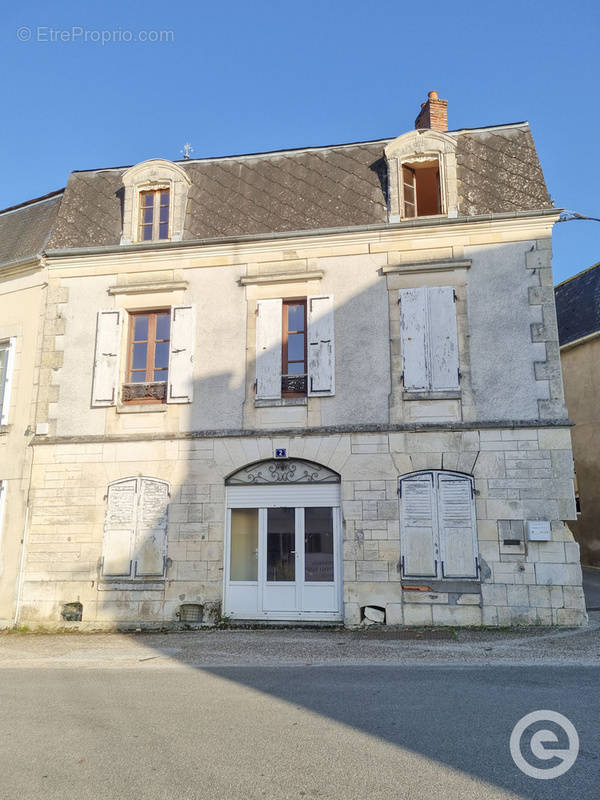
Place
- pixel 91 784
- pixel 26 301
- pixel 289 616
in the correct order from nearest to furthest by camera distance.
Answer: pixel 91 784, pixel 289 616, pixel 26 301

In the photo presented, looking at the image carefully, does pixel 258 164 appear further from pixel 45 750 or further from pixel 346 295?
pixel 45 750

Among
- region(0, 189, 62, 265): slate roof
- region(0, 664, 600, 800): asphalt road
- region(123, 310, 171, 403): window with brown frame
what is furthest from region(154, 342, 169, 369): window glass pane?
region(0, 664, 600, 800): asphalt road

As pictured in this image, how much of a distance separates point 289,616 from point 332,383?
3.65 metres

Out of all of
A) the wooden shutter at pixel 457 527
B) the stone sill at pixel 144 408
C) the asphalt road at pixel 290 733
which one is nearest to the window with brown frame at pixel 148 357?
the stone sill at pixel 144 408

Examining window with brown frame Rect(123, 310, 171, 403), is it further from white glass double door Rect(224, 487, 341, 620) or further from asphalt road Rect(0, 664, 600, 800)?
asphalt road Rect(0, 664, 600, 800)

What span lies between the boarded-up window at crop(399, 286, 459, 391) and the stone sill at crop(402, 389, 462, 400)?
0.22 ft

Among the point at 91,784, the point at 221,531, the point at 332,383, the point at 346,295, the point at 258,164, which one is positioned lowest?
the point at 91,784

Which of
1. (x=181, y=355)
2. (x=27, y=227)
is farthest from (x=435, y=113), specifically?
(x=27, y=227)

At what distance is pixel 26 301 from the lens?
11656 millimetres

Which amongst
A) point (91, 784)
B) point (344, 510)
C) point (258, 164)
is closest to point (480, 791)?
point (91, 784)

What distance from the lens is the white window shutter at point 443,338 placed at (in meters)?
9.95

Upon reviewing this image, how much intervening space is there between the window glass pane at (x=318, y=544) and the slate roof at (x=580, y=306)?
10.4 metres

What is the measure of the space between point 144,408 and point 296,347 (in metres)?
2.73

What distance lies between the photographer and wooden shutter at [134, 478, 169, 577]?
10.1 metres
